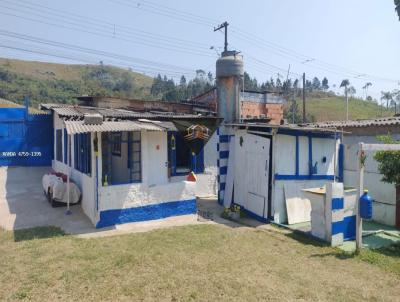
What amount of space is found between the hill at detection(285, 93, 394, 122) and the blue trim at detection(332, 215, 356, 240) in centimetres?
6081

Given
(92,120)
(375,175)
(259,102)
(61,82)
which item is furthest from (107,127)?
(61,82)

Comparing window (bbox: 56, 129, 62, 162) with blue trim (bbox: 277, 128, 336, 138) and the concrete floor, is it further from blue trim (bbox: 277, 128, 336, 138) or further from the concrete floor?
blue trim (bbox: 277, 128, 336, 138)

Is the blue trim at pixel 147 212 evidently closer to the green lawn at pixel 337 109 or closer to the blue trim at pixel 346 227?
the blue trim at pixel 346 227

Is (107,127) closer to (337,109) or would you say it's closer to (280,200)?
(280,200)

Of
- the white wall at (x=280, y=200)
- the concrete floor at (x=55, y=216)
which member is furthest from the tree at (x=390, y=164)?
the concrete floor at (x=55, y=216)

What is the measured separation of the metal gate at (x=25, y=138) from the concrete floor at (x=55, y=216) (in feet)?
14.7

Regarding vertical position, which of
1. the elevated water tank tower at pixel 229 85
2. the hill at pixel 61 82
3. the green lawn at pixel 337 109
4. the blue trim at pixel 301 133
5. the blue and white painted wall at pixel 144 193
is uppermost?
the hill at pixel 61 82

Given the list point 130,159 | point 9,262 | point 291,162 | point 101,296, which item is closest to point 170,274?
point 101,296

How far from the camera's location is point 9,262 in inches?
248

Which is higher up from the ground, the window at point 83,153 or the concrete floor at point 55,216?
the window at point 83,153

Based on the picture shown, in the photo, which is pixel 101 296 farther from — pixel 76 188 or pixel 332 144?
pixel 332 144

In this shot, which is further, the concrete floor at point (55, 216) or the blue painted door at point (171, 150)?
the blue painted door at point (171, 150)

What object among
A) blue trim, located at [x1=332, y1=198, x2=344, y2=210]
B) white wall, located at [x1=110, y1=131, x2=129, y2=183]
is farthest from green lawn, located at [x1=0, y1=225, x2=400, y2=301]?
white wall, located at [x1=110, y1=131, x2=129, y2=183]

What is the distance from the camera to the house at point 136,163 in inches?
339
